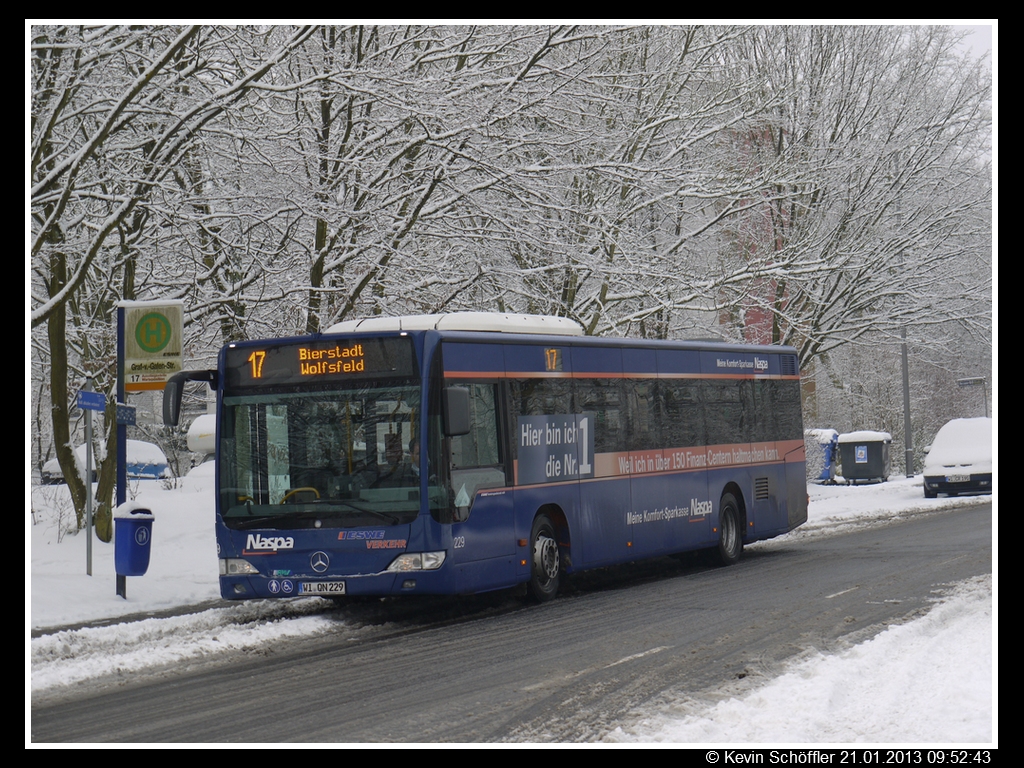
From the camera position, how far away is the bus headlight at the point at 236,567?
12.2 meters

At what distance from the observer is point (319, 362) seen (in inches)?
485

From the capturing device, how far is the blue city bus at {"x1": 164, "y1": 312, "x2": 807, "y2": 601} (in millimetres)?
11945

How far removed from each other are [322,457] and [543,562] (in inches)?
110

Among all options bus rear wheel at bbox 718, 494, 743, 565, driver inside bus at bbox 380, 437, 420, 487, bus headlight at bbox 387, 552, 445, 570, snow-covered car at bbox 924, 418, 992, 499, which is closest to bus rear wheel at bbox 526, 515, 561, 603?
bus headlight at bbox 387, 552, 445, 570

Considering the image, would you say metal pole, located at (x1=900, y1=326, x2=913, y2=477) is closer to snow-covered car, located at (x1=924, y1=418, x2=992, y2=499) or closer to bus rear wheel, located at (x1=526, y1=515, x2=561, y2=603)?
snow-covered car, located at (x1=924, y1=418, x2=992, y2=499)

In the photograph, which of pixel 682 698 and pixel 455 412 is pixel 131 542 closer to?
pixel 455 412

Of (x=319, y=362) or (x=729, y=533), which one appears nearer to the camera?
(x=319, y=362)

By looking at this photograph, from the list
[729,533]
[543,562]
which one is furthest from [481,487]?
[729,533]

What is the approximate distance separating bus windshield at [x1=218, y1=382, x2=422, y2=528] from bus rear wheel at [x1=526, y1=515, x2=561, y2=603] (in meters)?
2.00

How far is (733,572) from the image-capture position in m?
16.4
